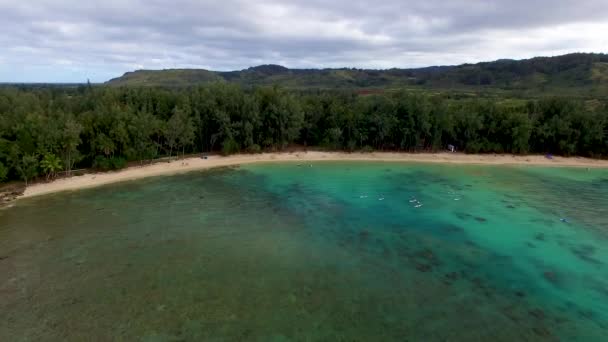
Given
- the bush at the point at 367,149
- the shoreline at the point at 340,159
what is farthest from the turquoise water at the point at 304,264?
the bush at the point at 367,149

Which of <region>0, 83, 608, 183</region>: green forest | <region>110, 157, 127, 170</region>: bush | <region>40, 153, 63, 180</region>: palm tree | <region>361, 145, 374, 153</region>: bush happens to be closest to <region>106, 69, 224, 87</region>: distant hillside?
<region>0, 83, 608, 183</region>: green forest

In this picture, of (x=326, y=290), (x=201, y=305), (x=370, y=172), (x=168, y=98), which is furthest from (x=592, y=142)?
(x=168, y=98)

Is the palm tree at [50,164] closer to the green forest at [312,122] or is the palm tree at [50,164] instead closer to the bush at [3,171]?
the bush at [3,171]

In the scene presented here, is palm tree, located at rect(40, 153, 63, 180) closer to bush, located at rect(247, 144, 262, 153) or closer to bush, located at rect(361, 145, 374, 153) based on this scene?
bush, located at rect(247, 144, 262, 153)

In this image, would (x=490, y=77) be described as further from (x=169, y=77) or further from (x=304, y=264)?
(x=304, y=264)

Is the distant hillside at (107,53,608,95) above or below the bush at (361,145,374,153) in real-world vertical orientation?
above

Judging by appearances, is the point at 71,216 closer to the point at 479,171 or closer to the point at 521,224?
the point at 521,224

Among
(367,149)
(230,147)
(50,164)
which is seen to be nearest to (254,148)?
(230,147)
